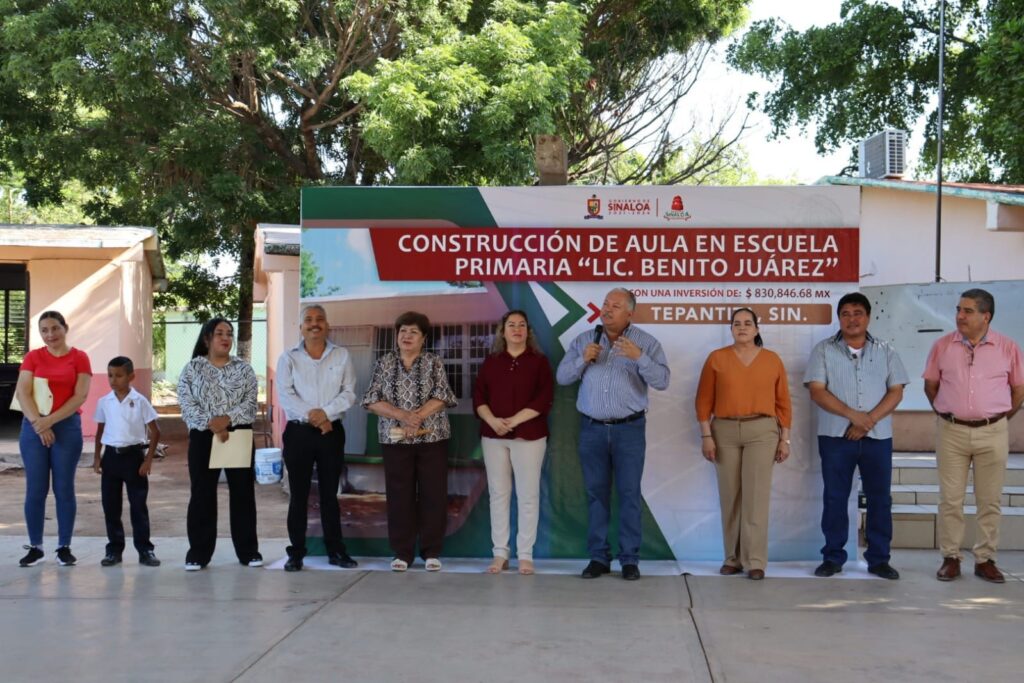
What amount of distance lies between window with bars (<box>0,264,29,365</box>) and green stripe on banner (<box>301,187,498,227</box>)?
1313 cm

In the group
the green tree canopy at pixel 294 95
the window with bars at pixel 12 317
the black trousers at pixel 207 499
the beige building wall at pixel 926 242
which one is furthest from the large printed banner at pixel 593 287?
the window with bars at pixel 12 317

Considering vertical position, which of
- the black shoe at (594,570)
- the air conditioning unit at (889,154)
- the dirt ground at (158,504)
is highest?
the air conditioning unit at (889,154)

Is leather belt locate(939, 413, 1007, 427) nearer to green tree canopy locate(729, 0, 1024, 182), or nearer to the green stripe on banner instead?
the green stripe on banner

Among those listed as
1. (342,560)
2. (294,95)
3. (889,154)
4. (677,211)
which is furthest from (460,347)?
(294,95)

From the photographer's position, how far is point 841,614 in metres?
5.78

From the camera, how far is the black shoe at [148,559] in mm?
7016

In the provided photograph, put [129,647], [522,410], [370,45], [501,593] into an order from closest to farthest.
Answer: [129,647]
[501,593]
[522,410]
[370,45]

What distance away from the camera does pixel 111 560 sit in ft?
23.0

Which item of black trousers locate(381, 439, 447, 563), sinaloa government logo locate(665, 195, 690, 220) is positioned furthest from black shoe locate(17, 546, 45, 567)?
sinaloa government logo locate(665, 195, 690, 220)

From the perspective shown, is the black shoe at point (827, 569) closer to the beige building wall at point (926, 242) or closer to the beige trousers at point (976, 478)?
the beige trousers at point (976, 478)

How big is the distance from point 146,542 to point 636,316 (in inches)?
137

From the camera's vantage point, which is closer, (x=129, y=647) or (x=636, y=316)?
(x=129, y=647)

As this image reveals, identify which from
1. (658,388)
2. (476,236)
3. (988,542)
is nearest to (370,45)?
(476,236)

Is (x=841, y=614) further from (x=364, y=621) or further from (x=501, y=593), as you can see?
(x=364, y=621)
